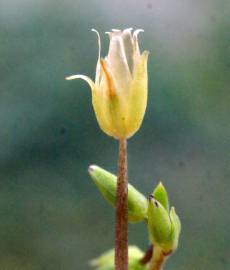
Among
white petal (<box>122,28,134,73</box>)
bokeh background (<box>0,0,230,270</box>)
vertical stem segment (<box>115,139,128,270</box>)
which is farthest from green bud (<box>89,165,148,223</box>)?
bokeh background (<box>0,0,230,270</box>)

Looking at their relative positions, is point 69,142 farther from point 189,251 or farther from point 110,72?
point 110,72

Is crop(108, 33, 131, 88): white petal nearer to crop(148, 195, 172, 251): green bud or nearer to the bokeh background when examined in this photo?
crop(148, 195, 172, 251): green bud

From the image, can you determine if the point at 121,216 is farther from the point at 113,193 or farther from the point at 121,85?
the point at 121,85

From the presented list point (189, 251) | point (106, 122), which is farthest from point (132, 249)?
point (189, 251)

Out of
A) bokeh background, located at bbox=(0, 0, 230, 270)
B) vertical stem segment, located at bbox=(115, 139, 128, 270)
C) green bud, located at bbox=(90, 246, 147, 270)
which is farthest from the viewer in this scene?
bokeh background, located at bbox=(0, 0, 230, 270)

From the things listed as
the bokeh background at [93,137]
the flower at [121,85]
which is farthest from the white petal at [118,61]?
the bokeh background at [93,137]

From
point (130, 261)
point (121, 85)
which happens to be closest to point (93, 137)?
point (130, 261)
